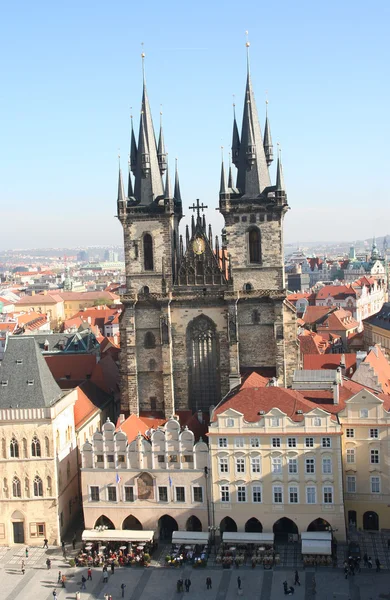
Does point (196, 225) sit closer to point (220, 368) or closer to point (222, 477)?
point (220, 368)

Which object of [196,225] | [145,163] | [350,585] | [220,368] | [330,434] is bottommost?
[350,585]

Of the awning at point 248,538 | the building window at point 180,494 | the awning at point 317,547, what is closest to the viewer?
the awning at point 317,547

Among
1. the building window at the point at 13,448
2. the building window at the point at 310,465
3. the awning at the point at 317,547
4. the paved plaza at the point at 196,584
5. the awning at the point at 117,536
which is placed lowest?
the paved plaza at the point at 196,584

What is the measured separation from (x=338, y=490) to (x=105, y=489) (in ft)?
62.1

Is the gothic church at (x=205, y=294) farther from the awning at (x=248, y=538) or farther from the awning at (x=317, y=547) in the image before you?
the awning at (x=317, y=547)

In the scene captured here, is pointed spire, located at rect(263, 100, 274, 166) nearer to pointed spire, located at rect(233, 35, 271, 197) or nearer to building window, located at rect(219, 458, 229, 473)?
pointed spire, located at rect(233, 35, 271, 197)

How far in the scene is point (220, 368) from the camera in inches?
2904

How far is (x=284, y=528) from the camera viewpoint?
5962 centimetres

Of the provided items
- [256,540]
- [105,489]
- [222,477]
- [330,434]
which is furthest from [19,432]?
[330,434]

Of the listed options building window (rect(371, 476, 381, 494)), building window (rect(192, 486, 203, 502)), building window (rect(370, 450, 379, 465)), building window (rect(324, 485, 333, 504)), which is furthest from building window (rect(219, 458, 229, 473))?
building window (rect(371, 476, 381, 494))

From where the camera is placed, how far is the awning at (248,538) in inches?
2227

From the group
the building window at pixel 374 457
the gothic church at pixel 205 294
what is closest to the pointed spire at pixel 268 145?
the gothic church at pixel 205 294

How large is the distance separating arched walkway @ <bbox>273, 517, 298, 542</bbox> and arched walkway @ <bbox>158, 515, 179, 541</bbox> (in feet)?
27.1

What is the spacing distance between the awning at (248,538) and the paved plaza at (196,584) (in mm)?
2519
